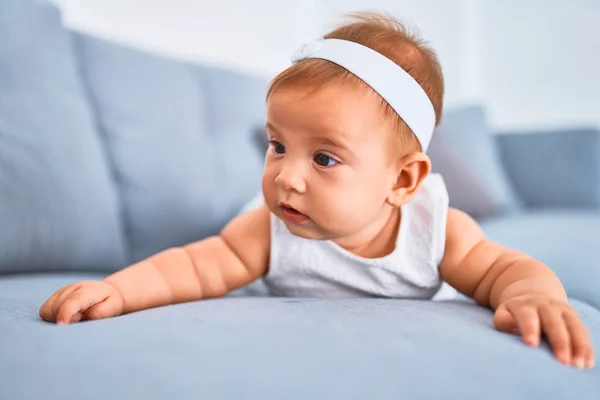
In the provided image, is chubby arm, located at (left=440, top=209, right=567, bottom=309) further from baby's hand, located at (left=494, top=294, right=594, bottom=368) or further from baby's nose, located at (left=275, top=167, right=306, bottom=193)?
baby's nose, located at (left=275, top=167, right=306, bottom=193)

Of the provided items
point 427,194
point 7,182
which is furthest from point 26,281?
point 427,194

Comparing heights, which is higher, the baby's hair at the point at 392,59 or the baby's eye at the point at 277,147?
the baby's hair at the point at 392,59

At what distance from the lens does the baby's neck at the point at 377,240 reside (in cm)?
108

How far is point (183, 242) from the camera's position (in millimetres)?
1448

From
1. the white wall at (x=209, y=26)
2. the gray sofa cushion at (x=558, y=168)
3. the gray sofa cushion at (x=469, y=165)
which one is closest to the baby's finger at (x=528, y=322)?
the gray sofa cushion at (x=469, y=165)

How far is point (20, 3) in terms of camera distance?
120 cm

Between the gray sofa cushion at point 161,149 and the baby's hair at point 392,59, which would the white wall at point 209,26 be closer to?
the gray sofa cushion at point 161,149

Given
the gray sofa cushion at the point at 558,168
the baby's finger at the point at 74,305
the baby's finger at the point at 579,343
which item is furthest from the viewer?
the gray sofa cushion at the point at 558,168

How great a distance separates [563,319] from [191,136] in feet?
3.47

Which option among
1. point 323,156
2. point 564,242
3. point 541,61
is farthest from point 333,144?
point 541,61

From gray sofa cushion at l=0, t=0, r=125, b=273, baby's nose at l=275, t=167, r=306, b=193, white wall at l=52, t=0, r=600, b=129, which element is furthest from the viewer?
white wall at l=52, t=0, r=600, b=129

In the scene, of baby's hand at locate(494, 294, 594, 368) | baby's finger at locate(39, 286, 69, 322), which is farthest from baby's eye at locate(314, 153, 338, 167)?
baby's finger at locate(39, 286, 69, 322)

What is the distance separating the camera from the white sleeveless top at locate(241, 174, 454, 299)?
1.05 metres

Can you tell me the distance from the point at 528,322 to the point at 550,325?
0.08 ft
